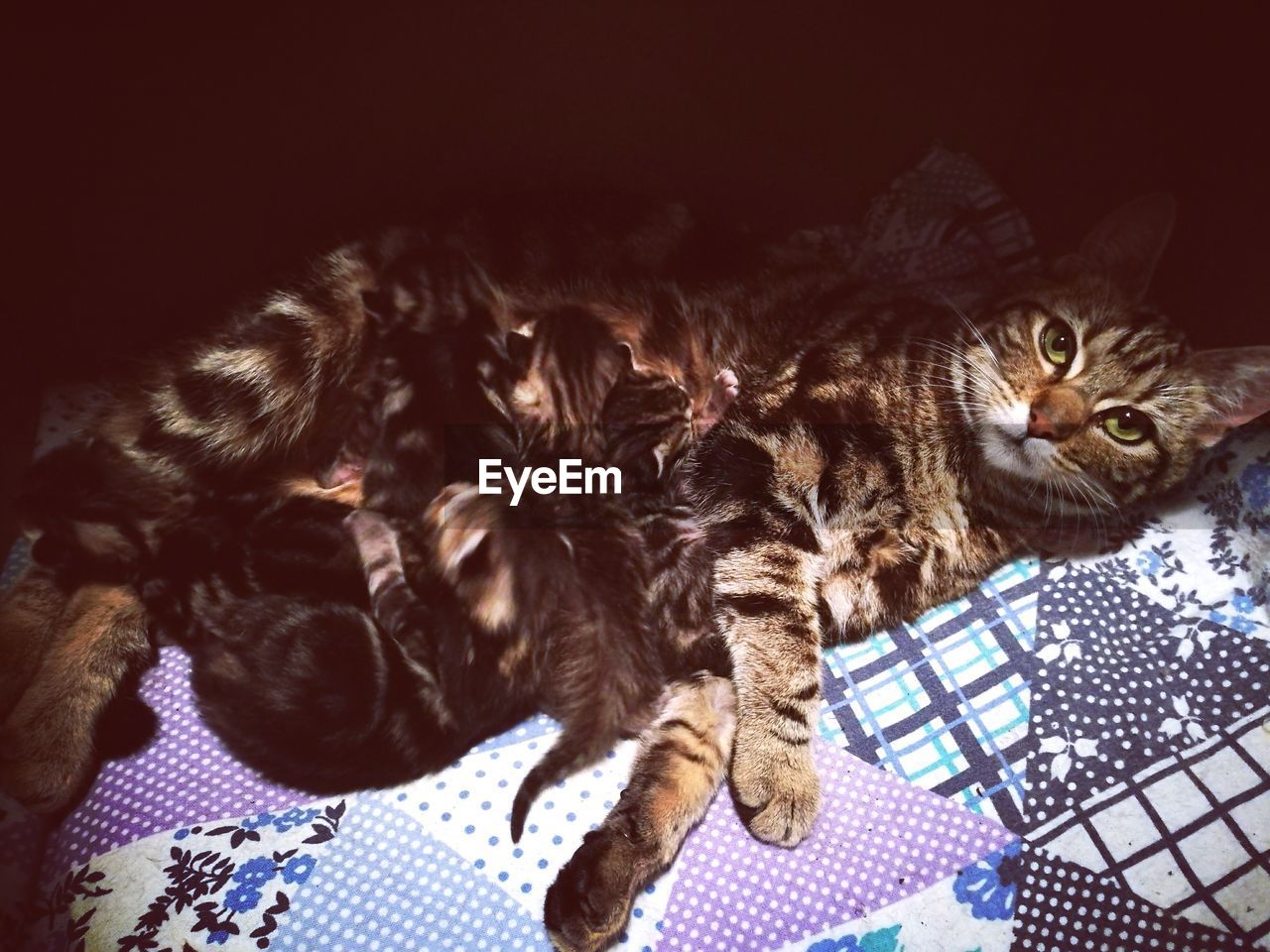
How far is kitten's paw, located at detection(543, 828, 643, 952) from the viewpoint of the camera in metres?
0.99

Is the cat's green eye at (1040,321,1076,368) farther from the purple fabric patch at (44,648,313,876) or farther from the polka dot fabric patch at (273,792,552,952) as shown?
the purple fabric patch at (44,648,313,876)

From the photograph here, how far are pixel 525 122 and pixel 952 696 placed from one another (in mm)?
1174

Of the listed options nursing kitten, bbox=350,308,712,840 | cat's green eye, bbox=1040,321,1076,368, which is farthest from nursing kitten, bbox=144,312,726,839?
cat's green eye, bbox=1040,321,1076,368

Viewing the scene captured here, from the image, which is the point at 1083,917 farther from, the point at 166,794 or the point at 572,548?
the point at 166,794

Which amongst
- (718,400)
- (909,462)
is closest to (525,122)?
(718,400)

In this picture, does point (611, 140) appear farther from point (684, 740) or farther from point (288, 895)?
point (288, 895)

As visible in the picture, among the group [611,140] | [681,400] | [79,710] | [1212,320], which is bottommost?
[79,710]

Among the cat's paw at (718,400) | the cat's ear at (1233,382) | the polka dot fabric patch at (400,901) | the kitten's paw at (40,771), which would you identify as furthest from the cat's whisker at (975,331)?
the kitten's paw at (40,771)

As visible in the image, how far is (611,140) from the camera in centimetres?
139

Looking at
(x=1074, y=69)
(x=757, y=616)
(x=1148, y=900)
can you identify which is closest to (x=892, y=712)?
(x=757, y=616)

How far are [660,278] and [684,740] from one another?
2.63 ft

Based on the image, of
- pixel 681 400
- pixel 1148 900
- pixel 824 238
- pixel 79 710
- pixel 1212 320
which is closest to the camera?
pixel 1148 900

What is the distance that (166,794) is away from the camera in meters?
1.10

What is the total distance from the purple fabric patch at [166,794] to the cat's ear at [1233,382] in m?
1.44
